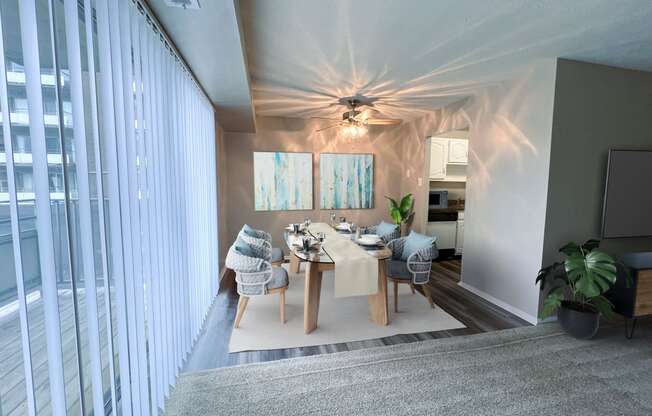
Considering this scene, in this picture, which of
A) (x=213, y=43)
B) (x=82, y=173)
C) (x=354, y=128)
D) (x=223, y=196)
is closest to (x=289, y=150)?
(x=223, y=196)

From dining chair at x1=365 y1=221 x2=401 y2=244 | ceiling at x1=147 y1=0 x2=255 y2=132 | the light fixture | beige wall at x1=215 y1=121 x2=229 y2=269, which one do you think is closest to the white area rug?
dining chair at x1=365 y1=221 x2=401 y2=244

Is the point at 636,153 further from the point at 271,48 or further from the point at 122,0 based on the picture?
the point at 122,0

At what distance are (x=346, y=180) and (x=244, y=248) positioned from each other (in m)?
2.96

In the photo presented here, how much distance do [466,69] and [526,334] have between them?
2617 mm

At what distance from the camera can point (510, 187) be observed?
315 centimetres

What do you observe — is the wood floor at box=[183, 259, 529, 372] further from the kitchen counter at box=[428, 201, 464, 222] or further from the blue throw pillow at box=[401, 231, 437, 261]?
the kitchen counter at box=[428, 201, 464, 222]

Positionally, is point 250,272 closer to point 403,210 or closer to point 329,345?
point 329,345

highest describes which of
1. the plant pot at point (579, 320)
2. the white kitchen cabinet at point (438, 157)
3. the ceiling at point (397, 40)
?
the ceiling at point (397, 40)

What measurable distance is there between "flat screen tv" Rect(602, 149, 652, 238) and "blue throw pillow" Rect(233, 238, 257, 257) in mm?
3628

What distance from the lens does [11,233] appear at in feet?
2.44

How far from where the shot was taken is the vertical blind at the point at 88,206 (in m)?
0.78

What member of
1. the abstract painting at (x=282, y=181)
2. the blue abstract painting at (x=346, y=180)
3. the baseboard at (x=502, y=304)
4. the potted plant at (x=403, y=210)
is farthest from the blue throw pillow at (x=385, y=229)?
the abstract painting at (x=282, y=181)

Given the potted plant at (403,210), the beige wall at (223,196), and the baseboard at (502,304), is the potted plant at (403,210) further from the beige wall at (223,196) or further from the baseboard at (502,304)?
the beige wall at (223,196)

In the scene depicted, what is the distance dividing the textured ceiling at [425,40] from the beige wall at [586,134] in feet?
0.59
